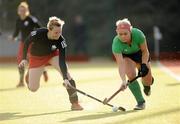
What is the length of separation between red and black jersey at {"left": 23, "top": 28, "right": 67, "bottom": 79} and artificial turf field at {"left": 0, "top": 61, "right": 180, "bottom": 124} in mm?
758

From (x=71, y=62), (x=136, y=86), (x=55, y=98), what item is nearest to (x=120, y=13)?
(x=71, y=62)

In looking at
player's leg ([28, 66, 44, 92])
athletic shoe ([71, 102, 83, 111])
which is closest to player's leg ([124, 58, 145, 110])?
athletic shoe ([71, 102, 83, 111])

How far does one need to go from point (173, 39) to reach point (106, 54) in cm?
271

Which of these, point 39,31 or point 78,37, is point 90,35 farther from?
point 39,31

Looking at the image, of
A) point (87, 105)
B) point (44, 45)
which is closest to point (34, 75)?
point (44, 45)

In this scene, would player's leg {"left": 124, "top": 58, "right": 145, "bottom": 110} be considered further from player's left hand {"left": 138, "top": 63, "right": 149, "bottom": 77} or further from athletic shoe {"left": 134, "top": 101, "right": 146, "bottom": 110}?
player's left hand {"left": 138, "top": 63, "right": 149, "bottom": 77}

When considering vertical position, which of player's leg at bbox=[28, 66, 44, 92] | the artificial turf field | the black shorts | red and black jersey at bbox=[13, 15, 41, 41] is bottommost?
the artificial turf field

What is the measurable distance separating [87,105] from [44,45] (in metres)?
1.17

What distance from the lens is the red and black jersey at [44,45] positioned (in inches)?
376

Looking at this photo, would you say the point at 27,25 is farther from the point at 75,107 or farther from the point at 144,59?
the point at 144,59

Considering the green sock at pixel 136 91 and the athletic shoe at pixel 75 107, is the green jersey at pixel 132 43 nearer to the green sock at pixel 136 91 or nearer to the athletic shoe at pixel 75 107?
the green sock at pixel 136 91

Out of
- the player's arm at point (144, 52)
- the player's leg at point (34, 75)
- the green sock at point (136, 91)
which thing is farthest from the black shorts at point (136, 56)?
the player's leg at point (34, 75)

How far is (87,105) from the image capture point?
10.2 meters

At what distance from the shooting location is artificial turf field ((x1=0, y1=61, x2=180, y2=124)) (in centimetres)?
841
